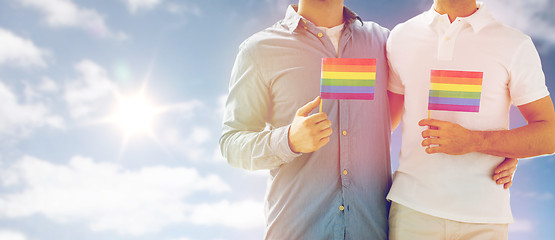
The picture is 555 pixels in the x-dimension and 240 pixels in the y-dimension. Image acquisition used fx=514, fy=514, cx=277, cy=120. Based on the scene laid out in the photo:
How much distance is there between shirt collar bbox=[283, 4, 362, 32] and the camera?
297 cm

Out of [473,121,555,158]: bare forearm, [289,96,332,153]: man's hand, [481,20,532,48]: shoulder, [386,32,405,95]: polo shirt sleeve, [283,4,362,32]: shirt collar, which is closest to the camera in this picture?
[289,96,332,153]: man's hand

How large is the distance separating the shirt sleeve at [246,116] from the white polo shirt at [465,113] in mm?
727

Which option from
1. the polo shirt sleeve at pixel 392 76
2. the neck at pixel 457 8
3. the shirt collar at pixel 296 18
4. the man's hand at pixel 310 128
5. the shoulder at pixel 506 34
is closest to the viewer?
the man's hand at pixel 310 128

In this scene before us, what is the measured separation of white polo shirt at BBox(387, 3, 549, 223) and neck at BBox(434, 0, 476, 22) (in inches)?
1.8

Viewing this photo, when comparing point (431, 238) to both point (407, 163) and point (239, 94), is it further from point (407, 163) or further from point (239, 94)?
point (239, 94)

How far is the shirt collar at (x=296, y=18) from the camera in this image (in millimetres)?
2971

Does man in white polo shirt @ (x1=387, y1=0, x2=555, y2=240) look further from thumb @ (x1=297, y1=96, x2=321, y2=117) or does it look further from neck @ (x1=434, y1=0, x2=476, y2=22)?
thumb @ (x1=297, y1=96, x2=321, y2=117)

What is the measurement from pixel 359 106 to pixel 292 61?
1.50 feet

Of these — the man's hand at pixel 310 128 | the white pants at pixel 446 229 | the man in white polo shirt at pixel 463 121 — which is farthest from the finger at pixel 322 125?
the white pants at pixel 446 229

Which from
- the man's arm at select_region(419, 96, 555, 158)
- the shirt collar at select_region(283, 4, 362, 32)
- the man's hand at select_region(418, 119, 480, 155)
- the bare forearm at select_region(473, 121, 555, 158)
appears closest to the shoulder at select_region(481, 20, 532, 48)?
the man's arm at select_region(419, 96, 555, 158)

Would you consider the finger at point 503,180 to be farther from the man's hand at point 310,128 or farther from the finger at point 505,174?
the man's hand at point 310,128

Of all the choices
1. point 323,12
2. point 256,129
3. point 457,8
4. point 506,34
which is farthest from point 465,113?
point 256,129

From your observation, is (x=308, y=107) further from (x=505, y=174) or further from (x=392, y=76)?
(x=505, y=174)

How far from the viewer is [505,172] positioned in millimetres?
2586
